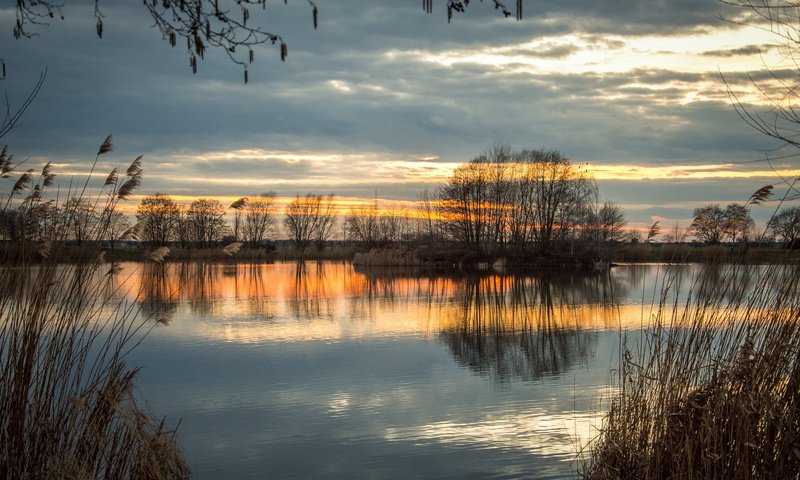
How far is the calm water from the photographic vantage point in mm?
7777

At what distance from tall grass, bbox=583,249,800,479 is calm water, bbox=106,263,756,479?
3.01ft

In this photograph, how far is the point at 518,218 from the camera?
58.6 meters

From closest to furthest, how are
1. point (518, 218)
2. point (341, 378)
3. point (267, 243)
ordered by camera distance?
point (341, 378), point (518, 218), point (267, 243)

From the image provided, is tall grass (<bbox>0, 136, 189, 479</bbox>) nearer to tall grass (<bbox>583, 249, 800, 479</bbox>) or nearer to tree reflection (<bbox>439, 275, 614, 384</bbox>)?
tall grass (<bbox>583, 249, 800, 479</bbox>)

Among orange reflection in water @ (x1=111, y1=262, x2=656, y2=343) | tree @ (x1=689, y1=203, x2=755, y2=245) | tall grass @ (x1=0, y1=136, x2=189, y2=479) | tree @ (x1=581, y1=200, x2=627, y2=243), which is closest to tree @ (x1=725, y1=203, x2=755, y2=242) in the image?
tree @ (x1=689, y1=203, x2=755, y2=245)

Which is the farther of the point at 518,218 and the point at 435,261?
the point at 518,218

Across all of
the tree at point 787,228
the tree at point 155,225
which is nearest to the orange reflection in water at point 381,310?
the tree at point 155,225

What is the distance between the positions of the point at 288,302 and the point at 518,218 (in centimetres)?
3648

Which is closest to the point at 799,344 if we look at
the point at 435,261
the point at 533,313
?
the point at 533,313

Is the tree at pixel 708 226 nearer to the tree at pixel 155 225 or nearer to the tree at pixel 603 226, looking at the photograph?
the tree at pixel 155 225

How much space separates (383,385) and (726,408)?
708 centimetres

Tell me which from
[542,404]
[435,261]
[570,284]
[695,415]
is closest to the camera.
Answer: [695,415]

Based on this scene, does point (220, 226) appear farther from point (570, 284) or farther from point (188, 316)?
point (188, 316)

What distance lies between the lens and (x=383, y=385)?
11.6 metres
